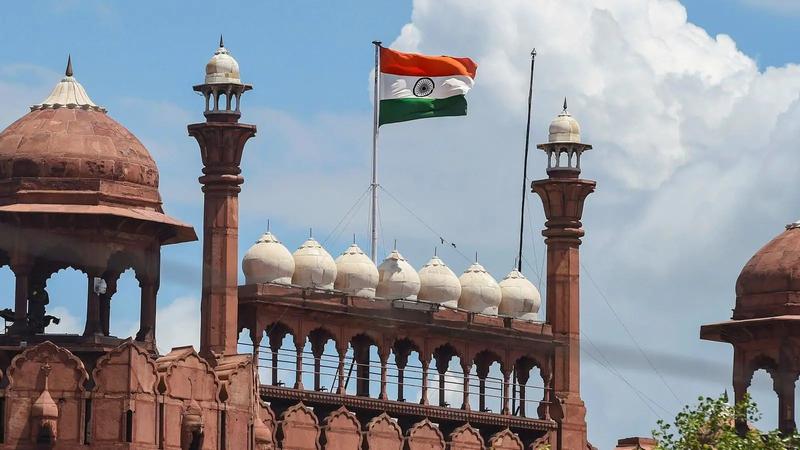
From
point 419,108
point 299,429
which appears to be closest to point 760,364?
point 419,108

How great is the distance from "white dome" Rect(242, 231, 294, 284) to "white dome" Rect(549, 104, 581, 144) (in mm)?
12436

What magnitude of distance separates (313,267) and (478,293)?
690 cm

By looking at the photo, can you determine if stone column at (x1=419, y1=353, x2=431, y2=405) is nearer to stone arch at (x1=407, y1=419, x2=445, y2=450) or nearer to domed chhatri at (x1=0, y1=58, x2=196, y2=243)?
stone arch at (x1=407, y1=419, x2=445, y2=450)

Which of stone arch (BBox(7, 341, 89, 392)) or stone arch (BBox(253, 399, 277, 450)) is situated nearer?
stone arch (BBox(7, 341, 89, 392))

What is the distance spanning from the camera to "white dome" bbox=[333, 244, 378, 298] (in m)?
87.5

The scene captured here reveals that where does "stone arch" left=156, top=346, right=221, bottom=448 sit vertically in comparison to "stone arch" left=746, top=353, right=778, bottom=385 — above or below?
below

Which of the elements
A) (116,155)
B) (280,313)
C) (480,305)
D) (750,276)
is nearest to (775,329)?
(750,276)

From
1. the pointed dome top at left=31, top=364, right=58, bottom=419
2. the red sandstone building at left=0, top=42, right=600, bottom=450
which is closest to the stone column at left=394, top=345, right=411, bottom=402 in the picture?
the red sandstone building at left=0, top=42, right=600, bottom=450

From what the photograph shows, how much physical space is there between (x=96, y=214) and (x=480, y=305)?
1712 cm

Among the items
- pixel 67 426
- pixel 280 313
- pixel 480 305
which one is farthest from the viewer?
pixel 480 305

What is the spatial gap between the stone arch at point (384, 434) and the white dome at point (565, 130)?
40.0 ft

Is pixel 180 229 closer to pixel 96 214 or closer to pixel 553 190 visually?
pixel 96 214

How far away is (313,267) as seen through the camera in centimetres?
8631

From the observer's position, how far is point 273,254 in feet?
281
